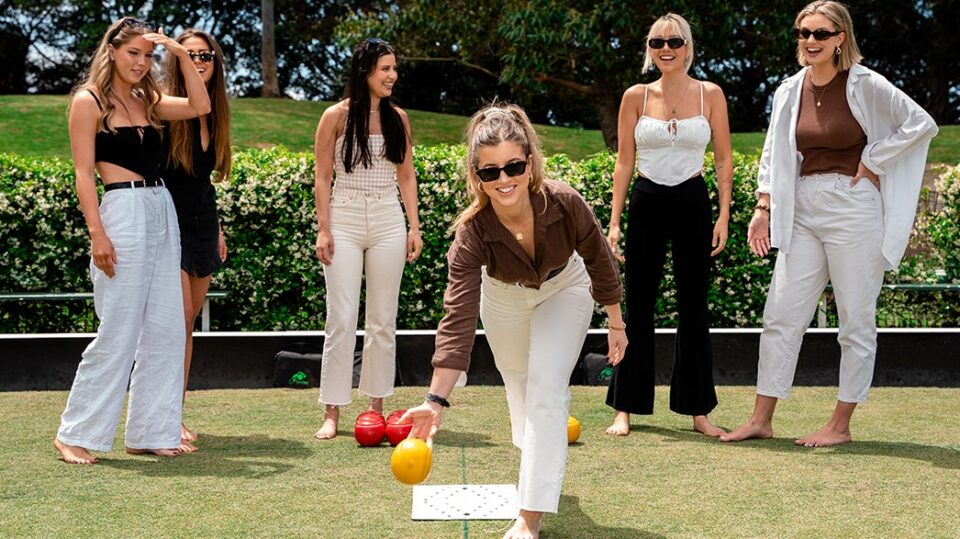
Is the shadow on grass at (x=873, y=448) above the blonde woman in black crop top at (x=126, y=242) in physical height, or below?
below

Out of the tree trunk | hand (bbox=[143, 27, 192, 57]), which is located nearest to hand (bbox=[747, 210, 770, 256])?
hand (bbox=[143, 27, 192, 57])

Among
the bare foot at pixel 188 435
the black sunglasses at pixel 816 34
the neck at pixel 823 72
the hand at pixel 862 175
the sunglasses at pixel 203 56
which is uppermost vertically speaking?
the black sunglasses at pixel 816 34

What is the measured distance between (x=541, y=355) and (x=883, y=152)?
2.44 metres

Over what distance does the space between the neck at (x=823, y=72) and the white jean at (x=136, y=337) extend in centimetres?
323

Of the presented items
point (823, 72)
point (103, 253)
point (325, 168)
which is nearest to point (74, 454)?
point (103, 253)

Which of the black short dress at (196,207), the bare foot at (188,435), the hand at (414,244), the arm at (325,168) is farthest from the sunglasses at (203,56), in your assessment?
the bare foot at (188,435)

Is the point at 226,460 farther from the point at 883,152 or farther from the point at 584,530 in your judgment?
the point at 883,152

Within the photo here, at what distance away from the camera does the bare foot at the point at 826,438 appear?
572 centimetres

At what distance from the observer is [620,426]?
20.0 ft

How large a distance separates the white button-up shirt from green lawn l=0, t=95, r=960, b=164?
12377 millimetres

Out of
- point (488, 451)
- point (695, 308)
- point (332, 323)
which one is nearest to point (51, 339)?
point (332, 323)

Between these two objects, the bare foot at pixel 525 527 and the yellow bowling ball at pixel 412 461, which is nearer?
the yellow bowling ball at pixel 412 461

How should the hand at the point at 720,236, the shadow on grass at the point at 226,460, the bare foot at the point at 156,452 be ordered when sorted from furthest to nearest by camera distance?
the hand at the point at 720,236 < the bare foot at the point at 156,452 < the shadow on grass at the point at 226,460

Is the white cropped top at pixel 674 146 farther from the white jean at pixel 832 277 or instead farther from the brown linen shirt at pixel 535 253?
the brown linen shirt at pixel 535 253
